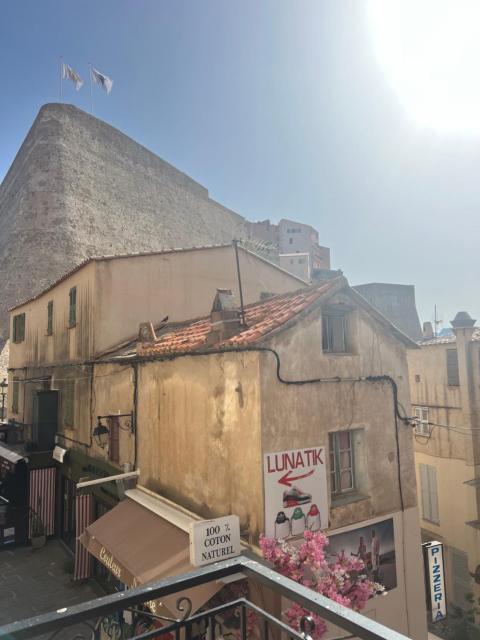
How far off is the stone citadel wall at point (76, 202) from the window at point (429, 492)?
2931 cm

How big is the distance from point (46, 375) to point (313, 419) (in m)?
12.7

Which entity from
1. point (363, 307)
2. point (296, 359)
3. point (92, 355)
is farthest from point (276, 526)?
point (92, 355)

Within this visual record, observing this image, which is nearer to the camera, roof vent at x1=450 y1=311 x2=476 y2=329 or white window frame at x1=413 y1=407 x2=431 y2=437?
roof vent at x1=450 y1=311 x2=476 y2=329

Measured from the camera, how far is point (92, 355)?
1282 centimetres

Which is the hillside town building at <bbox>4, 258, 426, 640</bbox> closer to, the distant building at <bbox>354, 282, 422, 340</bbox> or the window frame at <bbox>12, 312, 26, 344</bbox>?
the window frame at <bbox>12, 312, 26, 344</bbox>

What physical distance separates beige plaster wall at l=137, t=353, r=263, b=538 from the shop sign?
45 cm

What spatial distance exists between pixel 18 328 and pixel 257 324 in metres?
16.8

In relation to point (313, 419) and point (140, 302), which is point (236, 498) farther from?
point (140, 302)

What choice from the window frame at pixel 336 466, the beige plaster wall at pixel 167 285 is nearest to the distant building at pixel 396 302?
the beige plaster wall at pixel 167 285

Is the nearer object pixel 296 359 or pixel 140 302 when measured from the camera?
pixel 296 359

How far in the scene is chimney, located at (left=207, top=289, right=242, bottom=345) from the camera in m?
8.26

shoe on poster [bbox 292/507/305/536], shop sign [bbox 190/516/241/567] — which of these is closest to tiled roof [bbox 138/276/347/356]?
shop sign [bbox 190/516/241/567]

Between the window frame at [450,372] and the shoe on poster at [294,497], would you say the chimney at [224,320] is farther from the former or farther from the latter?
the window frame at [450,372]

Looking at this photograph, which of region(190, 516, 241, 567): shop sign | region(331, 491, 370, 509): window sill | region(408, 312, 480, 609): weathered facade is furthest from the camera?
region(408, 312, 480, 609): weathered facade
